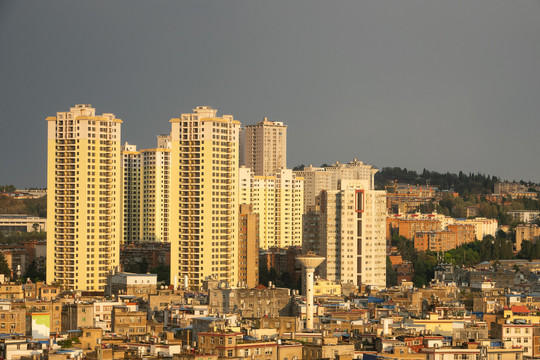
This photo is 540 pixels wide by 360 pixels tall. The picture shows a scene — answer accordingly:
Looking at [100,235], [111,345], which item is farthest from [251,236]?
[111,345]

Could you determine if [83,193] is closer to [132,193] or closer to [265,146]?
[132,193]

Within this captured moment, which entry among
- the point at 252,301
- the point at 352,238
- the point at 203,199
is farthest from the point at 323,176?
the point at 252,301

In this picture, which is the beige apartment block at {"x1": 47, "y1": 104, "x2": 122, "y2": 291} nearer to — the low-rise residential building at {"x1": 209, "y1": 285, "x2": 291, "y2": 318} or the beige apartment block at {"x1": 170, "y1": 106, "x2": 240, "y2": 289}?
the beige apartment block at {"x1": 170, "y1": 106, "x2": 240, "y2": 289}

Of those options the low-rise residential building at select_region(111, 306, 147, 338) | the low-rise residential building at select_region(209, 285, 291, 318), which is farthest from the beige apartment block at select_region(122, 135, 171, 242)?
the low-rise residential building at select_region(111, 306, 147, 338)

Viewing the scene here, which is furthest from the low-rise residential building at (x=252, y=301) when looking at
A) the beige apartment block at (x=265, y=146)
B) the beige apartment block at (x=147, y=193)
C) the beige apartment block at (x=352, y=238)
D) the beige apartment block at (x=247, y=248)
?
the beige apartment block at (x=265, y=146)

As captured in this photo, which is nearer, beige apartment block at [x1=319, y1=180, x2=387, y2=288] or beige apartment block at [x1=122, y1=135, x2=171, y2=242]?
beige apartment block at [x1=319, y1=180, x2=387, y2=288]

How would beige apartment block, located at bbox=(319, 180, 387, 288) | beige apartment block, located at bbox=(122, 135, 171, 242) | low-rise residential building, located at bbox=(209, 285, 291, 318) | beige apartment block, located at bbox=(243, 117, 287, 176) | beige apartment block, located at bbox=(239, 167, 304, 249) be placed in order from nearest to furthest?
low-rise residential building, located at bbox=(209, 285, 291, 318)
beige apartment block, located at bbox=(319, 180, 387, 288)
beige apartment block, located at bbox=(122, 135, 171, 242)
beige apartment block, located at bbox=(239, 167, 304, 249)
beige apartment block, located at bbox=(243, 117, 287, 176)
